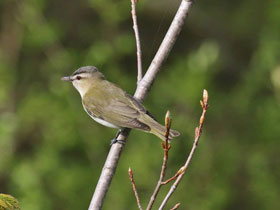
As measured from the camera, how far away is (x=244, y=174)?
19.4 ft

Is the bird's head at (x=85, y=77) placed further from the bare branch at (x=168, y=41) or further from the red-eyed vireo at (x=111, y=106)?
the bare branch at (x=168, y=41)

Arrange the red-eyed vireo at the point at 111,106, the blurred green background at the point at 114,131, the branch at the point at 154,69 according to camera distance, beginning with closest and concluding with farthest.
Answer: the branch at the point at 154,69
the red-eyed vireo at the point at 111,106
the blurred green background at the point at 114,131

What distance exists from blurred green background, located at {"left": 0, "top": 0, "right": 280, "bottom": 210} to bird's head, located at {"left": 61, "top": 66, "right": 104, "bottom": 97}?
1189 mm

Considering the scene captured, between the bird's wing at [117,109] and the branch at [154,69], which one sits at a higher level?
the branch at [154,69]

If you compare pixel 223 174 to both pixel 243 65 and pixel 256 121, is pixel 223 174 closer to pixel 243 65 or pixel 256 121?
pixel 256 121

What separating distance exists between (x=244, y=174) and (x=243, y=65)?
2108 millimetres

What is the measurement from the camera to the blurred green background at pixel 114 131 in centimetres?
536

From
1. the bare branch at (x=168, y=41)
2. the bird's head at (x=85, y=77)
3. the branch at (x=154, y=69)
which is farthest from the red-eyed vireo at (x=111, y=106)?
the bare branch at (x=168, y=41)

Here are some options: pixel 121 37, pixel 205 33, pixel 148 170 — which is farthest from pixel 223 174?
pixel 205 33

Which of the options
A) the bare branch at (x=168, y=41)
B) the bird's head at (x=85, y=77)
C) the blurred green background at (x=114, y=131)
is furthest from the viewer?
the blurred green background at (x=114, y=131)

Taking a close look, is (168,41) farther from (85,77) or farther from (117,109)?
(85,77)

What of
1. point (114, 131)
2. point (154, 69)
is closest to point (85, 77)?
point (154, 69)

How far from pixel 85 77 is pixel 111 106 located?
0.38m

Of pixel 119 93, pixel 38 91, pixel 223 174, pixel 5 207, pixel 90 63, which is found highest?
pixel 5 207
